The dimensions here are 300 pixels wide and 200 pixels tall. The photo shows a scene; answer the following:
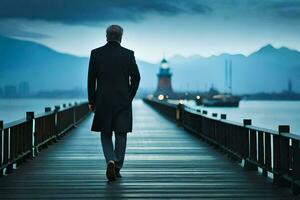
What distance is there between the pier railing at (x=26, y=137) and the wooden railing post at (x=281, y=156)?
383cm

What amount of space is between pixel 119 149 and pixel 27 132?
3712 mm

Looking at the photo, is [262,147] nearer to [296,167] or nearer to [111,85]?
[296,167]

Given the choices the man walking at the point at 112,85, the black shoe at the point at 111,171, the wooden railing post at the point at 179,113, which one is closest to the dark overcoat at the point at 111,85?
the man walking at the point at 112,85

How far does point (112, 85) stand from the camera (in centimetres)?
902

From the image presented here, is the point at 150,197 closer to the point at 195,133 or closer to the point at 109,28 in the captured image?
the point at 109,28

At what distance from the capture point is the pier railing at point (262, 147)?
811 cm

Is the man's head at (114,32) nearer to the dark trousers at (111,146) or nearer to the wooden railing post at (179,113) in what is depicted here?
the dark trousers at (111,146)

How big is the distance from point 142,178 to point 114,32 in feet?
7.00

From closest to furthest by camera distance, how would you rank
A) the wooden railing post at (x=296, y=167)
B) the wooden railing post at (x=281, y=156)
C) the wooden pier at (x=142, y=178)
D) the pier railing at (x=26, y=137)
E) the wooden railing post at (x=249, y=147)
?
the wooden railing post at (x=296, y=167) < the wooden pier at (x=142, y=178) < the wooden railing post at (x=281, y=156) < the pier railing at (x=26, y=137) < the wooden railing post at (x=249, y=147)

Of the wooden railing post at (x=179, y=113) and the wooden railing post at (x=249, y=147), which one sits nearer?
the wooden railing post at (x=249, y=147)

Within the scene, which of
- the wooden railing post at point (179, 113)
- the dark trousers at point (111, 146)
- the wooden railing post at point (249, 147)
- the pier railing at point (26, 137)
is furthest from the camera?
the wooden railing post at point (179, 113)

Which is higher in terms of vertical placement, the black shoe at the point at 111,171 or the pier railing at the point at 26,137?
the pier railing at the point at 26,137

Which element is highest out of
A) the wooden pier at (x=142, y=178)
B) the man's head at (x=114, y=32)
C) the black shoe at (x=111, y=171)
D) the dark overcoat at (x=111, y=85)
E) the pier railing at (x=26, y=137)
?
the man's head at (x=114, y=32)

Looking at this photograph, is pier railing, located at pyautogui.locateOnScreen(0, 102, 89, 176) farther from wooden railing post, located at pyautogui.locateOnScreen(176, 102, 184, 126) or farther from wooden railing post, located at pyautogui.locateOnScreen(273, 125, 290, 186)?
wooden railing post, located at pyautogui.locateOnScreen(176, 102, 184, 126)
